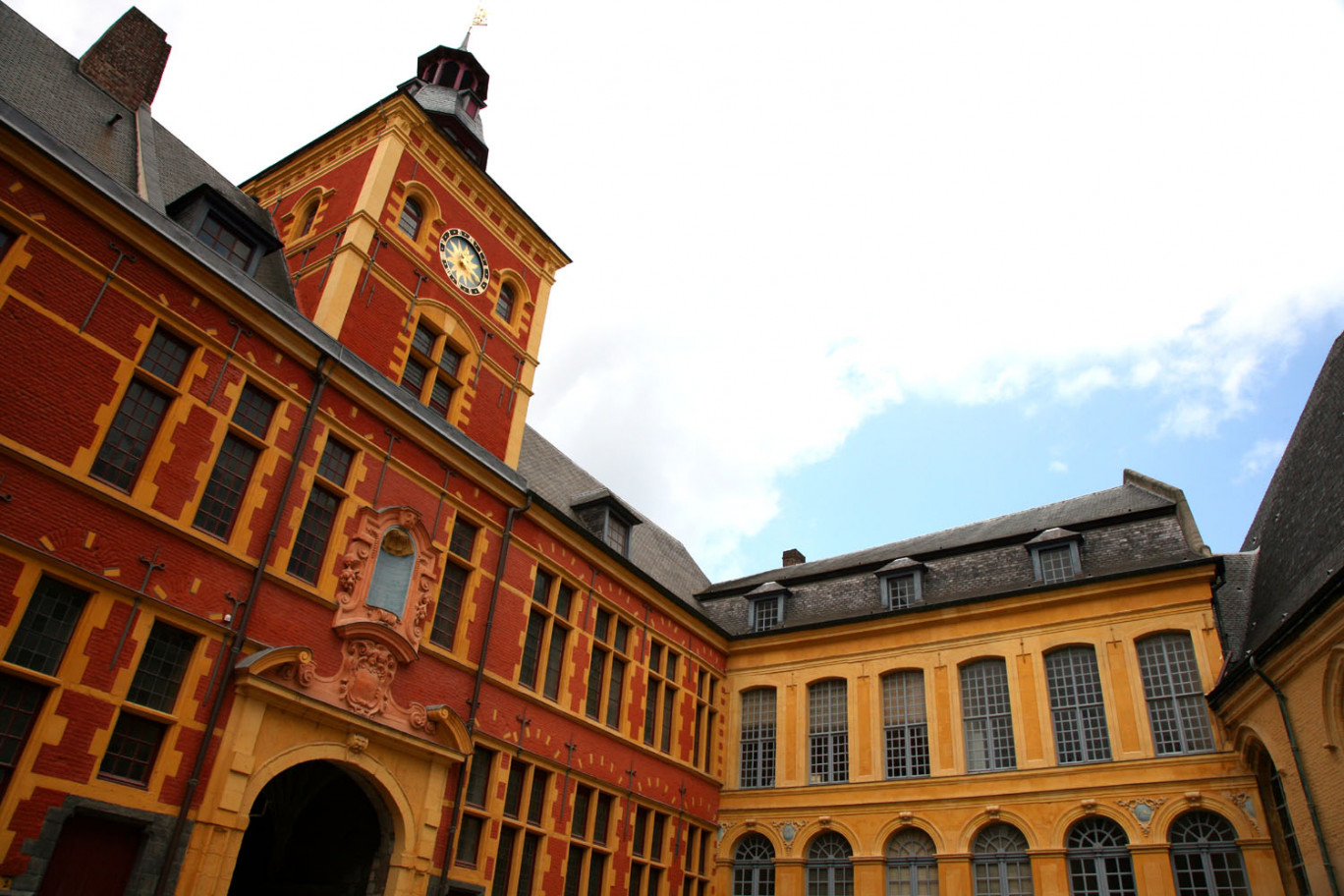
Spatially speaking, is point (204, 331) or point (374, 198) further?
point (374, 198)

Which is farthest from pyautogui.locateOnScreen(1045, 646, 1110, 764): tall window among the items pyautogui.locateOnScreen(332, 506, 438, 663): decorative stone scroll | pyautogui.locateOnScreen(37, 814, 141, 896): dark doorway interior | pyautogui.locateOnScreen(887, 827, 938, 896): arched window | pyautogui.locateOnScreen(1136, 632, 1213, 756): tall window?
pyautogui.locateOnScreen(37, 814, 141, 896): dark doorway interior

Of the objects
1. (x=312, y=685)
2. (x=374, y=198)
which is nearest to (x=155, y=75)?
(x=374, y=198)

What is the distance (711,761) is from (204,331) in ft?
48.1

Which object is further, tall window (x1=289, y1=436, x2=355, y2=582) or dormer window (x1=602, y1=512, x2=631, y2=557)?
dormer window (x1=602, y1=512, x2=631, y2=557)

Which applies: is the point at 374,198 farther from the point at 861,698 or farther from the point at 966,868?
the point at 966,868

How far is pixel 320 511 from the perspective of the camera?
43.8ft

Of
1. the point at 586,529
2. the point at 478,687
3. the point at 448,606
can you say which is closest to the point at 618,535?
the point at 586,529

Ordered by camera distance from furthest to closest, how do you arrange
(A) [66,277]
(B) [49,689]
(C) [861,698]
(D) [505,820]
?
(C) [861,698], (D) [505,820], (A) [66,277], (B) [49,689]

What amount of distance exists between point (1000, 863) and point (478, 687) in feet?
34.3

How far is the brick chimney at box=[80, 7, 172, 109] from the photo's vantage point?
1519 centimetres

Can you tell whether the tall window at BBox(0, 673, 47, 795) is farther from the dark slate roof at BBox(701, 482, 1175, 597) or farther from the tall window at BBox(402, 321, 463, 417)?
the dark slate roof at BBox(701, 482, 1175, 597)

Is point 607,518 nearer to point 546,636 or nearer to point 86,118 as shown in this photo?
point 546,636

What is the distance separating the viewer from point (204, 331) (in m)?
12.0

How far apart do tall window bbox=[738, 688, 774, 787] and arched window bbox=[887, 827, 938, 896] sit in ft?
10.7
